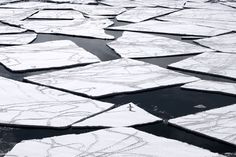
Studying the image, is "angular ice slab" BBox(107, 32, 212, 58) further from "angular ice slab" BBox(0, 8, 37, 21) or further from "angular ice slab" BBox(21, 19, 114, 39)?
"angular ice slab" BBox(0, 8, 37, 21)

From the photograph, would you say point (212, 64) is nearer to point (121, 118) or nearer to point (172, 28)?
point (121, 118)

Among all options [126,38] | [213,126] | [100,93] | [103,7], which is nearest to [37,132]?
[100,93]

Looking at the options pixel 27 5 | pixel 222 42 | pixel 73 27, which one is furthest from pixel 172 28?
pixel 27 5

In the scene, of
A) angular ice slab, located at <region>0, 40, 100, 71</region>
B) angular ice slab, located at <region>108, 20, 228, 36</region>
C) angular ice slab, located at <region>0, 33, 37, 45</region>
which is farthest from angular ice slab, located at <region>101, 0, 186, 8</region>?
angular ice slab, located at <region>0, 40, 100, 71</region>

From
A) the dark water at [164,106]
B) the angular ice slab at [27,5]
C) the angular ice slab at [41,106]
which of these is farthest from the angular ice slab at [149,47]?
the angular ice slab at [27,5]

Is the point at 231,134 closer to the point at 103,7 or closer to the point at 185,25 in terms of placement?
the point at 185,25

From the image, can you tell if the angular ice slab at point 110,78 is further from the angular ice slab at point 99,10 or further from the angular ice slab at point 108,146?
the angular ice slab at point 99,10

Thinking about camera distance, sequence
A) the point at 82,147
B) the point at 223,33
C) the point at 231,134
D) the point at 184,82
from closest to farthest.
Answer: the point at 82,147, the point at 231,134, the point at 184,82, the point at 223,33
